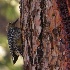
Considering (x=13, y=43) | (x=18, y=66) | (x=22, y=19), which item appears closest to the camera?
(x=22, y=19)

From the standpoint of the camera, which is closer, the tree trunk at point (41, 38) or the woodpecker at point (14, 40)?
the tree trunk at point (41, 38)

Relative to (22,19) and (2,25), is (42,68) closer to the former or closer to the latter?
(22,19)

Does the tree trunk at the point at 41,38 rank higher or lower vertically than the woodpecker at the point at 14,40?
lower

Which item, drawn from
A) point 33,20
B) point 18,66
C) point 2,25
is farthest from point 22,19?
point 2,25

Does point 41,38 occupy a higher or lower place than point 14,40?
lower

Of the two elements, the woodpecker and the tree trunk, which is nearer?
the tree trunk

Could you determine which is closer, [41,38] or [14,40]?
[41,38]

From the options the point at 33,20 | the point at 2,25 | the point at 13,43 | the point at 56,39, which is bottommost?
the point at 56,39

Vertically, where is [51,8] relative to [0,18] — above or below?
below

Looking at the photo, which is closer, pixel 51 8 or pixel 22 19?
pixel 51 8

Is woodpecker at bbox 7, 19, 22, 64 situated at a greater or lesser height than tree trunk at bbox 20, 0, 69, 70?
greater

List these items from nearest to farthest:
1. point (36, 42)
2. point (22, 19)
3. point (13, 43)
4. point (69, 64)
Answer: point (69, 64), point (36, 42), point (22, 19), point (13, 43)
